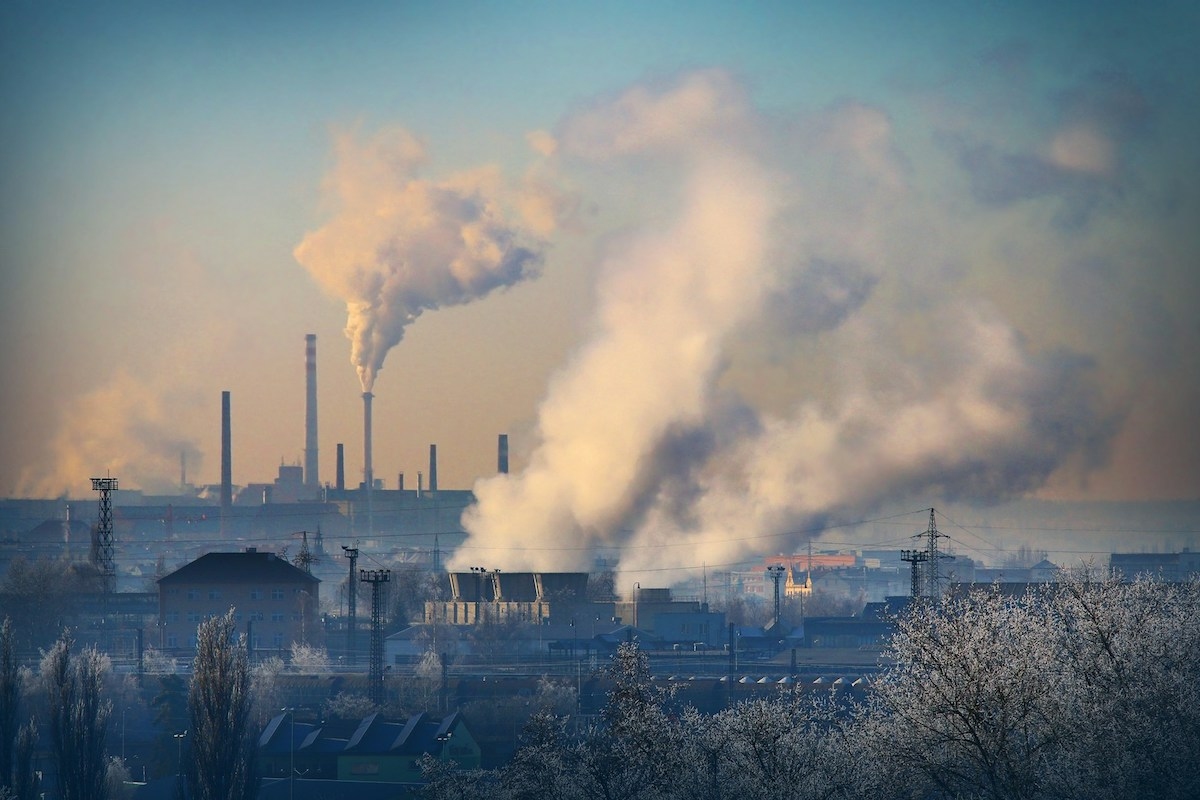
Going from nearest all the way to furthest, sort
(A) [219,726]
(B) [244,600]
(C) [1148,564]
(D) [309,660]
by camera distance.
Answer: (A) [219,726]
(D) [309,660]
(B) [244,600]
(C) [1148,564]

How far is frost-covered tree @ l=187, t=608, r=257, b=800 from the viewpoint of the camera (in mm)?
36969

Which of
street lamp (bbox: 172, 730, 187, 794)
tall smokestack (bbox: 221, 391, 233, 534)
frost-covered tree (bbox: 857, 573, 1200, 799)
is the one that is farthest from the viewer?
tall smokestack (bbox: 221, 391, 233, 534)

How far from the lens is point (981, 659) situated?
69.8 ft

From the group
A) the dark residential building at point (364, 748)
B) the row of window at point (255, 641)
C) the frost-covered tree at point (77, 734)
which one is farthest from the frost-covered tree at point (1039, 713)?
the row of window at point (255, 641)

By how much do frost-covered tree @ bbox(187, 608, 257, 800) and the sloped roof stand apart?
3128 centimetres

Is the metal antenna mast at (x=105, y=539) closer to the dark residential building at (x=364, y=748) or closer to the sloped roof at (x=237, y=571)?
the sloped roof at (x=237, y=571)

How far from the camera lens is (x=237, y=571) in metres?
71.9

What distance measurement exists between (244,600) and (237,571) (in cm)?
120

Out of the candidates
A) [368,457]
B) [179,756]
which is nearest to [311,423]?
[368,457]

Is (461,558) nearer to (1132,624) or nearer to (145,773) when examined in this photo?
(145,773)

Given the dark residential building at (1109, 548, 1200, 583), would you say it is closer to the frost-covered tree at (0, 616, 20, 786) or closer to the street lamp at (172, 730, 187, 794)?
the street lamp at (172, 730, 187, 794)

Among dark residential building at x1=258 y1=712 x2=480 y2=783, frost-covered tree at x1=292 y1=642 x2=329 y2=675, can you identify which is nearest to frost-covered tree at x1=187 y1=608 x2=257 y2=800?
dark residential building at x1=258 y1=712 x2=480 y2=783

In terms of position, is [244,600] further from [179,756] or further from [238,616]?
[179,756]

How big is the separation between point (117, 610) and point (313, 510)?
58264 mm
